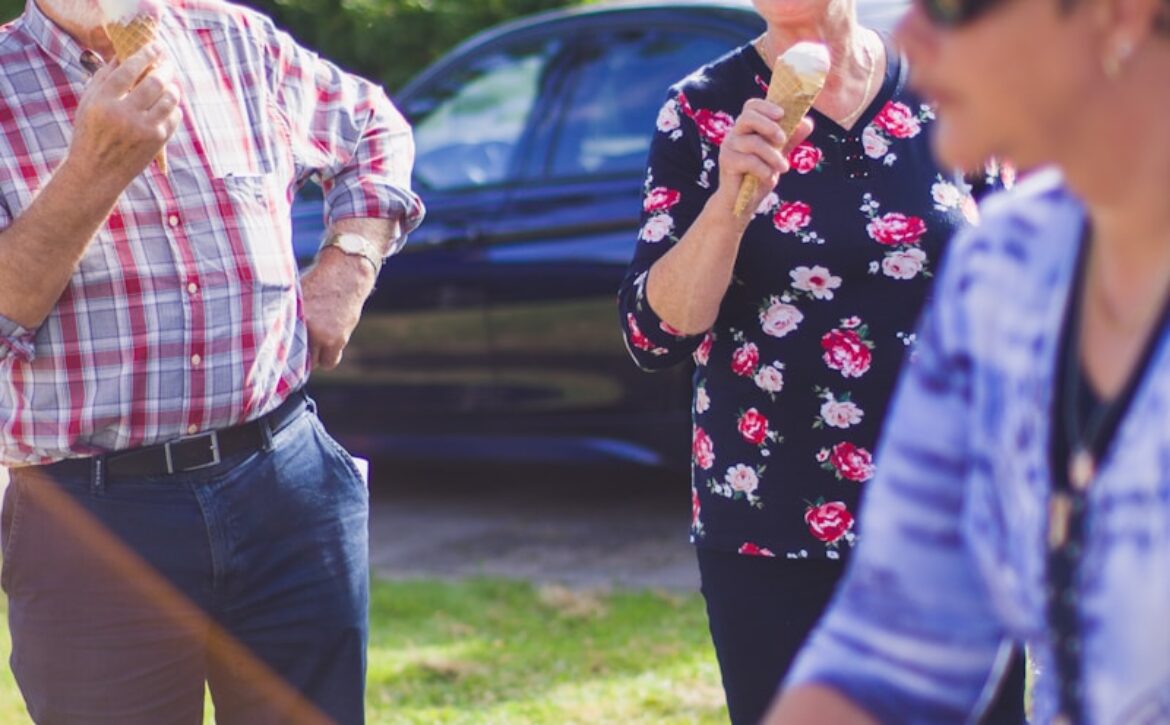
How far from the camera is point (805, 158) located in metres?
2.74

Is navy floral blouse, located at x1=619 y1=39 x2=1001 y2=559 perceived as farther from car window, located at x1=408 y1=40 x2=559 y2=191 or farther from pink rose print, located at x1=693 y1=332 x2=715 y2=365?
car window, located at x1=408 y1=40 x2=559 y2=191

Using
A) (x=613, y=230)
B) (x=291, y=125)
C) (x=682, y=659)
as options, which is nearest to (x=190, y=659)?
(x=291, y=125)

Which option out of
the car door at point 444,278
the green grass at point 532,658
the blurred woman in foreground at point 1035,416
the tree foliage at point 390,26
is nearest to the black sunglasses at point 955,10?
the blurred woman in foreground at point 1035,416

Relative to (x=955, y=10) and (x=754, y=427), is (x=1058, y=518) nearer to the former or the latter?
(x=955, y=10)

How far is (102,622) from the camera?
2.78m

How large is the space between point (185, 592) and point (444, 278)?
3693mm

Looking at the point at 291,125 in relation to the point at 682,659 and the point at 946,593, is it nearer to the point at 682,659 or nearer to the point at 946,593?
the point at 946,593

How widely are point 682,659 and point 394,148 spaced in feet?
7.49

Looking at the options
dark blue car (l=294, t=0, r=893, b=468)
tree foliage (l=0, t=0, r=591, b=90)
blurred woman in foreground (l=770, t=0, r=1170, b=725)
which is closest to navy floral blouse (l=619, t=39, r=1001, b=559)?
blurred woman in foreground (l=770, t=0, r=1170, b=725)

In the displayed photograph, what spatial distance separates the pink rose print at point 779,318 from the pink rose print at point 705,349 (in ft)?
0.35

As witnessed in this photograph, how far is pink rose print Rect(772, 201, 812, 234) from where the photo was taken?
8.91 ft

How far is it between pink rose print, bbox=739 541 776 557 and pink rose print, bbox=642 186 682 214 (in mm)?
540

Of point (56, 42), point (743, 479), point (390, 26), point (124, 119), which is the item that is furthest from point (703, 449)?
point (390, 26)

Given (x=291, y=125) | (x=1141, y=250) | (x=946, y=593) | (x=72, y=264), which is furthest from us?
(x=291, y=125)
